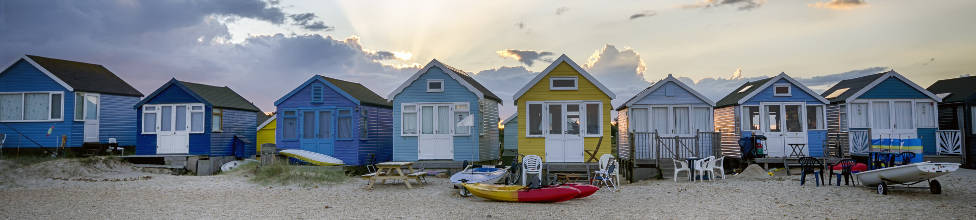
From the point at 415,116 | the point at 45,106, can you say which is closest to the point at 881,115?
the point at 415,116

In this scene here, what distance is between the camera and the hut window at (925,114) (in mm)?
22000

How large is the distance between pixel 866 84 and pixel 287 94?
20.6m

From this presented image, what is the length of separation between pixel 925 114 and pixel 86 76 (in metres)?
32.4

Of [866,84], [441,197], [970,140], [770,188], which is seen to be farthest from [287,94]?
[970,140]

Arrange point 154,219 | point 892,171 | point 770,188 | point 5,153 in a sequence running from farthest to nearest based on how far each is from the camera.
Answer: point 5,153, point 770,188, point 892,171, point 154,219

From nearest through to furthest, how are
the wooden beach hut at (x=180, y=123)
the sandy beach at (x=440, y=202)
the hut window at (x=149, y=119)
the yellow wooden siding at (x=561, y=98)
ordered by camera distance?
the sandy beach at (x=440, y=202)
the yellow wooden siding at (x=561, y=98)
the wooden beach hut at (x=180, y=123)
the hut window at (x=149, y=119)

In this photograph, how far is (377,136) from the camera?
23516 mm

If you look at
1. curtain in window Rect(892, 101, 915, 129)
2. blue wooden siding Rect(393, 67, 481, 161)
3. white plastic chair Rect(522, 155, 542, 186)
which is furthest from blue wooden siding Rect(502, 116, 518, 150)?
curtain in window Rect(892, 101, 915, 129)

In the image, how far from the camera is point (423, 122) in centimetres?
2056

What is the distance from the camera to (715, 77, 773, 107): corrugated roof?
21.7m

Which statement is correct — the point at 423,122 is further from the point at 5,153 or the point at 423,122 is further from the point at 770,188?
the point at 5,153

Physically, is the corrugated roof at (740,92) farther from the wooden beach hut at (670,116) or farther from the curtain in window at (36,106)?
the curtain in window at (36,106)

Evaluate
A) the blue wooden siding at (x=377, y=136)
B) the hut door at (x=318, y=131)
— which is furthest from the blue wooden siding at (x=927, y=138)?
the hut door at (x=318, y=131)

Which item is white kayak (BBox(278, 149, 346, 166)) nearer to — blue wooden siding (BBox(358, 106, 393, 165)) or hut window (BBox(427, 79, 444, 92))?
blue wooden siding (BBox(358, 106, 393, 165))
